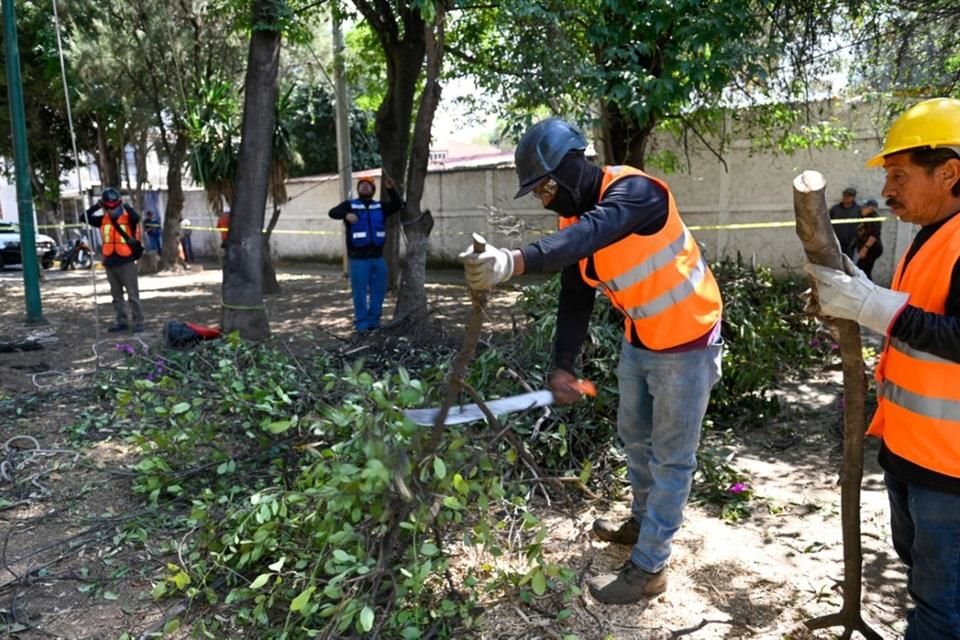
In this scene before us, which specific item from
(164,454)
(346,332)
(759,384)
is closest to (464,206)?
(346,332)

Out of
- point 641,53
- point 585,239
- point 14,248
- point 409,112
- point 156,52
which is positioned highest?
point 156,52

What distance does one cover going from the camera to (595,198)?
2.71 metres

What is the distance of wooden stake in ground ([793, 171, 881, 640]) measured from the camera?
2162 mm

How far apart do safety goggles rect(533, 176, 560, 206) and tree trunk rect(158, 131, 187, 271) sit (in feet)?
45.6

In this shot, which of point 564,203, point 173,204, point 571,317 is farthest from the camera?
point 173,204

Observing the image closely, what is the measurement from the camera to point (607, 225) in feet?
7.70

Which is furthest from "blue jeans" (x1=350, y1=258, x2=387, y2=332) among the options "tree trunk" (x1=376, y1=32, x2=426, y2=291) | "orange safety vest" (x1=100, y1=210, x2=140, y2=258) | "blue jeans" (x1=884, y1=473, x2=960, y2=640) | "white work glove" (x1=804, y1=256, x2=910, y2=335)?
"blue jeans" (x1=884, y1=473, x2=960, y2=640)

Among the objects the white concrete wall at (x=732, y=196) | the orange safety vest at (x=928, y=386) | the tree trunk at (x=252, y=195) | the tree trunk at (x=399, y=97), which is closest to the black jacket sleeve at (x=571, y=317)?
the orange safety vest at (x=928, y=386)

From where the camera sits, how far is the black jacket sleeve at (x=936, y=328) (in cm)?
190

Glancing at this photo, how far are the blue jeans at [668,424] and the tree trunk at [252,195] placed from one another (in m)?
4.79

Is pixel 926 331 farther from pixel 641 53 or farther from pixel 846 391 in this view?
pixel 641 53

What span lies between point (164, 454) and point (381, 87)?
10930mm

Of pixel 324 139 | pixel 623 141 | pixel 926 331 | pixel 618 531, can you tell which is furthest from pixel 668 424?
pixel 324 139

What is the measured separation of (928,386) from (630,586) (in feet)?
4.44
